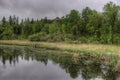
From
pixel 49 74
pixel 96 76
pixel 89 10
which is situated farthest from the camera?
pixel 89 10

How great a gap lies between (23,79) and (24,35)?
95.3 m

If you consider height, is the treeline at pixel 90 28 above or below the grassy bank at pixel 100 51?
above

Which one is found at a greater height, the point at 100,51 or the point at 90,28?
the point at 90,28

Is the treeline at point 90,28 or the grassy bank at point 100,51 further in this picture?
the treeline at point 90,28

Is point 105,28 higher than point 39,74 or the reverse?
higher

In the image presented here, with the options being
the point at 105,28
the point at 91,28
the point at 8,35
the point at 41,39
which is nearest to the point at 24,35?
the point at 8,35

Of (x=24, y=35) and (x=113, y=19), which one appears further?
(x=24, y=35)

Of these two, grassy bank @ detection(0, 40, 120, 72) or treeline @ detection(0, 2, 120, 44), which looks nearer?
grassy bank @ detection(0, 40, 120, 72)

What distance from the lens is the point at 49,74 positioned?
2652 cm

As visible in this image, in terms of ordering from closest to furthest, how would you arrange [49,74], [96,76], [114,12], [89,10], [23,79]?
[23,79]
[96,76]
[49,74]
[114,12]
[89,10]

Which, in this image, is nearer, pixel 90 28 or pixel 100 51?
pixel 100 51

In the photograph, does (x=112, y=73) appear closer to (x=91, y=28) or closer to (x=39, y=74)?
(x=39, y=74)

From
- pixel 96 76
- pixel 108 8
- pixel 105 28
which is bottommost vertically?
pixel 96 76

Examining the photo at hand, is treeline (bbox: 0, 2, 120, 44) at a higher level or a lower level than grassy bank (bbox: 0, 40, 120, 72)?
higher
